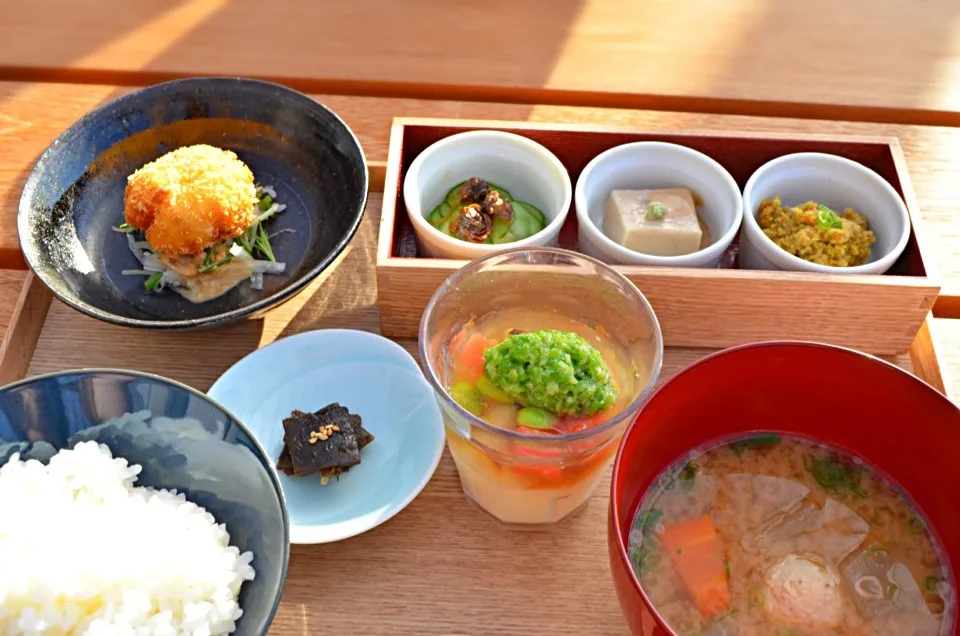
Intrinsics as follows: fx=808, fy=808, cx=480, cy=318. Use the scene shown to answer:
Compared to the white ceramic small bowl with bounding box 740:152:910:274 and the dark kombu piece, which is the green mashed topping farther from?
the white ceramic small bowl with bounding box 740:152:910:274

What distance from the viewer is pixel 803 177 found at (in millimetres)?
1648

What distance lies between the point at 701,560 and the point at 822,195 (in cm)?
90

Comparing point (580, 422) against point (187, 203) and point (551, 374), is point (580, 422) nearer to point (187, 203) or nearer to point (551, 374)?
point (551, 374)

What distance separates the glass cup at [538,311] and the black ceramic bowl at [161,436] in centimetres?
30

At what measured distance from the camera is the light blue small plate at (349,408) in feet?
4.29

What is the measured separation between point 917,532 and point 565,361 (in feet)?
1.82

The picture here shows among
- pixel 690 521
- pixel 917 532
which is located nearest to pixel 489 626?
pixel 690 521

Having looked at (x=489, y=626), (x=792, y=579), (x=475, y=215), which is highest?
→ (x=475, y=215)

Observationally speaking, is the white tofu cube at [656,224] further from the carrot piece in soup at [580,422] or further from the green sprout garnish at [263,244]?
the green sprout garnish at [263,244]

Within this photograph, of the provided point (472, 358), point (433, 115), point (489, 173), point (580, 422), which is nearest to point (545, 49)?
point (433, 115)

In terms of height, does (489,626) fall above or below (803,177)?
below

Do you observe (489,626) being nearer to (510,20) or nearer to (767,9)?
(510,20)

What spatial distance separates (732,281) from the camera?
1442 mm

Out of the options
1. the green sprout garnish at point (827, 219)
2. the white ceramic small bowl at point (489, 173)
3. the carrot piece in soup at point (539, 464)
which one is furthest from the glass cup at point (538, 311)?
the green sprout garnish at point (827, 219)
